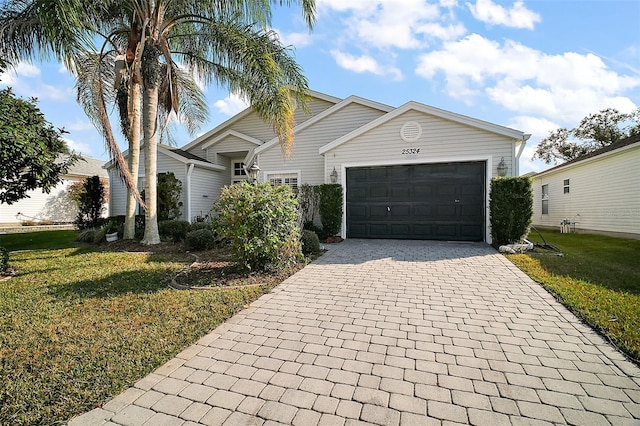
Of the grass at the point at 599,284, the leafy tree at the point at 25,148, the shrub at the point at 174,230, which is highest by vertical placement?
the leafy tree at the point at 25,148

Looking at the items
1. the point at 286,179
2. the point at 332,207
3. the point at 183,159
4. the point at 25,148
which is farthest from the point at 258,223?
the point at 183,159

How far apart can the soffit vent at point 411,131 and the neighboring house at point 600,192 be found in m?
7.10

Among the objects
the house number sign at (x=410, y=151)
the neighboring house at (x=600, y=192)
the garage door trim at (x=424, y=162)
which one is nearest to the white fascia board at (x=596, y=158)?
the neighboring house at (x=600, y=192)

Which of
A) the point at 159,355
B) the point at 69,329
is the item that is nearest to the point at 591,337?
the point at 159,355

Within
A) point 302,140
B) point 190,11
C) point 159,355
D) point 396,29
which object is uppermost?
point 190,11

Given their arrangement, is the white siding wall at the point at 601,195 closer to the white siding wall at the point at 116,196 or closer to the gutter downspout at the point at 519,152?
the gutter downspout at the point at 519,152

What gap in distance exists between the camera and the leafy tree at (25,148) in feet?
19.0

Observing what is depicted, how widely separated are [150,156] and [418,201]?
8.59 m

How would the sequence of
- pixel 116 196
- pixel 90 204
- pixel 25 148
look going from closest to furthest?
pixel 25 148 → pixel 90 204 → pixel 116 196

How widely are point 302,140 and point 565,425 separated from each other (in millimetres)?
11806

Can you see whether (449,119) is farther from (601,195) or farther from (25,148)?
(25,148)

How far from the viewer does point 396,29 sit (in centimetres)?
867

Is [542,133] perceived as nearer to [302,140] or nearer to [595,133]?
[595,133]

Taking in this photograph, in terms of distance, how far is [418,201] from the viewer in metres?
10.1
